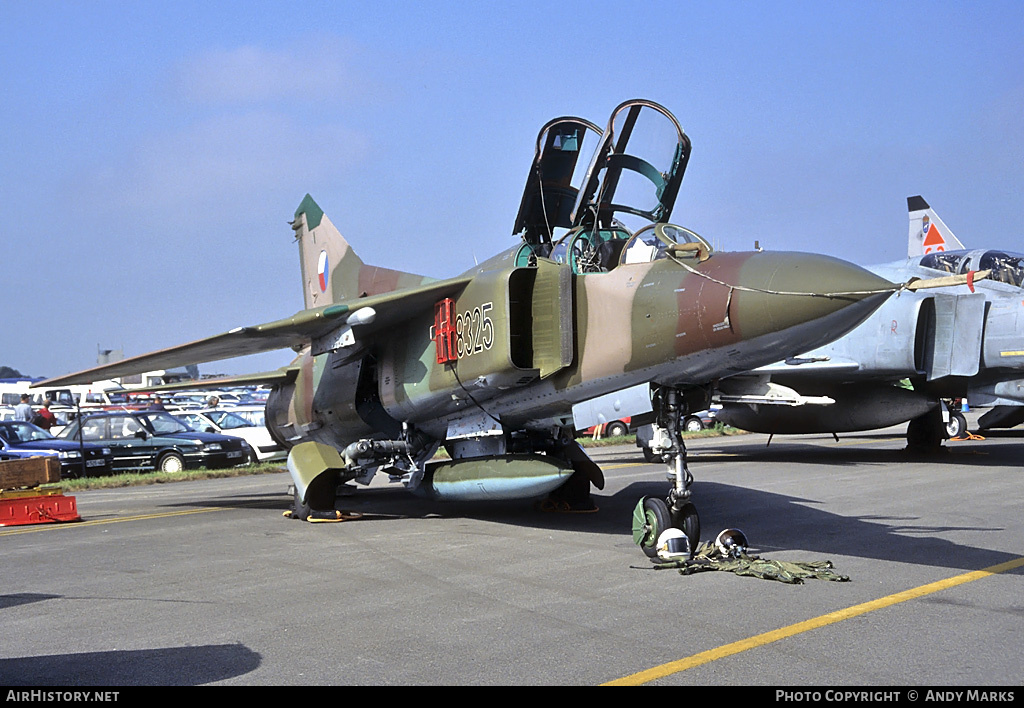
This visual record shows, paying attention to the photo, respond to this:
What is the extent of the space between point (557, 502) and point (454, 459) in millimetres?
1563

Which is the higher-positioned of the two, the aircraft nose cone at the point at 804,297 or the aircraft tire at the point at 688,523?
the aircraft nose cone at the point at 804,297

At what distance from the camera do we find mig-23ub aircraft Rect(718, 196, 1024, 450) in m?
14.1

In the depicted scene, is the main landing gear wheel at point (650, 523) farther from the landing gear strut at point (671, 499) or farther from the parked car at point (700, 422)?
the parked car at point (700, 422)

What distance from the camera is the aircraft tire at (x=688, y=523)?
710cm

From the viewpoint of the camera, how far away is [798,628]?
484cm

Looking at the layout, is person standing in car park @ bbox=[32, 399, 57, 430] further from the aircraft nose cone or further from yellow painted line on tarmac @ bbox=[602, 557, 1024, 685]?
yellow painted line on tarmac @ bbox=[602, 557, 1024, 685]

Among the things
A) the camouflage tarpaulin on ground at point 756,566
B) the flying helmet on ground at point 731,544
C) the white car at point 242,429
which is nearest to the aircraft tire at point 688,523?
the camouflage tarpaulin on ground at point 756,566

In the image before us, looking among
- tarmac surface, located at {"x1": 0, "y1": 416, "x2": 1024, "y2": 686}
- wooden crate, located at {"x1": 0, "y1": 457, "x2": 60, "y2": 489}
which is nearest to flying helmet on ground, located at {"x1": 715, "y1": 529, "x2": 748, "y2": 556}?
tarmac surface, located at {"x1": 0, "y1": 416, "x2": 1024, "y2": 686}

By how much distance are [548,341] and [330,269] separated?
20.8 ft

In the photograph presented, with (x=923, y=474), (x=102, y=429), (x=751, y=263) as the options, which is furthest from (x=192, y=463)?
(x=751, y=263)

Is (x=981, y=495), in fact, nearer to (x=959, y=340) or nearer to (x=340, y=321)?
(x=959, y=340)

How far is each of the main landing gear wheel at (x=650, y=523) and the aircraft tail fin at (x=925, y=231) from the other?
1781 centimetres

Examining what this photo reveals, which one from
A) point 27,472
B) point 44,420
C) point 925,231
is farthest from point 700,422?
point 44,420

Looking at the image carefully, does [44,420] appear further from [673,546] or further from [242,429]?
[673,546]
